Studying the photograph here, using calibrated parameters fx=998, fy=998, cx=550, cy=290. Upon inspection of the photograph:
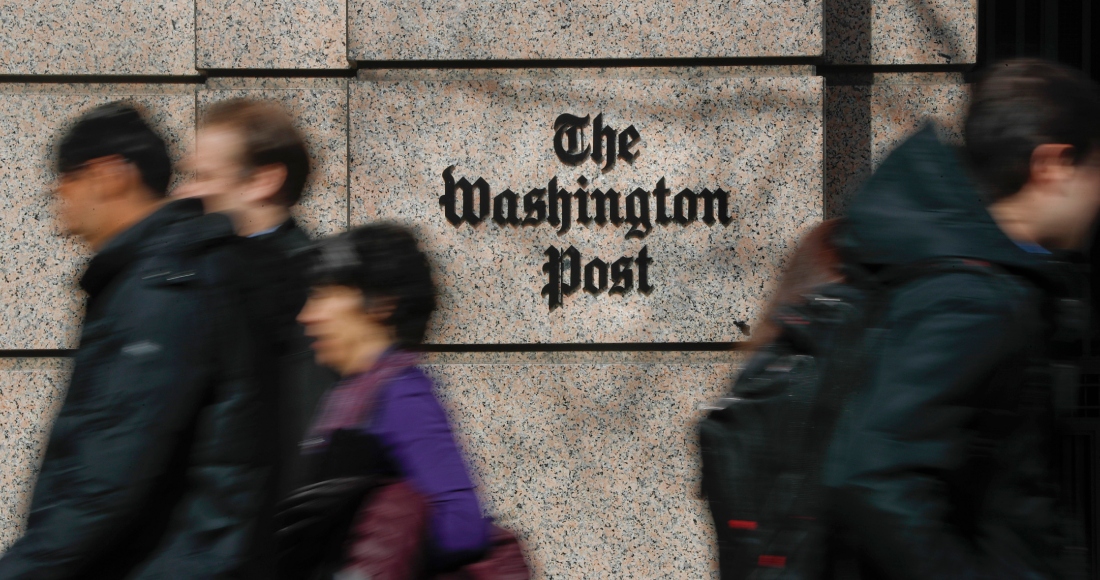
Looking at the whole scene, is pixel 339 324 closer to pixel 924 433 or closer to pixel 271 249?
pixel 271 249

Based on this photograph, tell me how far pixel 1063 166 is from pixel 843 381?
49cm

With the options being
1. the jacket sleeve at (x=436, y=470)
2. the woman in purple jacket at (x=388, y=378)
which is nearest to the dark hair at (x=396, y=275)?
the woman in purple jacket at (x=388, y=378)

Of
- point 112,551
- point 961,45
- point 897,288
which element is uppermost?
point 961,45

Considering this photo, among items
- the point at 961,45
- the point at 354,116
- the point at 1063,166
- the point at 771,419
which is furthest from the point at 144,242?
the point at 961,45

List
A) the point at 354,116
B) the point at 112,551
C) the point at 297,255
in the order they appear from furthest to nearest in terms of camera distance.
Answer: the point at 354,116 < the point at 297,255 < the point at 112,551

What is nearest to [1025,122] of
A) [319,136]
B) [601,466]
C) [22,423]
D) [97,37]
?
[601,466]

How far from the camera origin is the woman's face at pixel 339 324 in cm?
220

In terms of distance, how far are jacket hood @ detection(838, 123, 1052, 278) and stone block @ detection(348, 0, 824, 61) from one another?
2.31 metres

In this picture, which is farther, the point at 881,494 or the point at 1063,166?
the point at 1063,166

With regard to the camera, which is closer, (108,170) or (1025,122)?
(1025,122)

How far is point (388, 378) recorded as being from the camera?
6.65 feet

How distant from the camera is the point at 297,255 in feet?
7.95

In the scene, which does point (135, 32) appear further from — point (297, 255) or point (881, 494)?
point (881, 494)

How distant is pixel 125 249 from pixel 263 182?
26.3 inches
